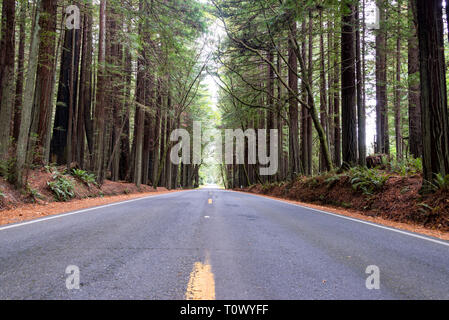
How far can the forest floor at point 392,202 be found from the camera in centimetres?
565

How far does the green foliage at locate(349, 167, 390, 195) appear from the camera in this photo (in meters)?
8.48

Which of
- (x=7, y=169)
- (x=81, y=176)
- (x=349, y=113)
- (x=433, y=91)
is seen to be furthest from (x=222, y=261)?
(x=81, y=176)

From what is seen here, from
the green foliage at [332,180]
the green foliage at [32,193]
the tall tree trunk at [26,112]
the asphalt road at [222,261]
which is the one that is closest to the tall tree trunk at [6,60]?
the tall tree trunk at [26,112]

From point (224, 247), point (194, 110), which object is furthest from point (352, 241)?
point (194, 110)

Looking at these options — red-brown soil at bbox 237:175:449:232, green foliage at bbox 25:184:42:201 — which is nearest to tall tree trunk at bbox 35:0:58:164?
green foliage at bbox 25:184:42:201

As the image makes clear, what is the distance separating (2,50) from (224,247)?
11.1 m

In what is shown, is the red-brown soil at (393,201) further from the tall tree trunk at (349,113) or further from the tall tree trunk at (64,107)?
the tall tree trunk at (64,107)

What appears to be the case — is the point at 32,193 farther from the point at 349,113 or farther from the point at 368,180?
the point at 349,113

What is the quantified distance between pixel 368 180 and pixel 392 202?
1676 millimetres

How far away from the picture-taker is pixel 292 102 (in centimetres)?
1625

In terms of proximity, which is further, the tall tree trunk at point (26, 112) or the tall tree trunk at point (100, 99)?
the tall tree trunk at point (100, 99)

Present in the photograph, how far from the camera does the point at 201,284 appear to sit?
2051 mm

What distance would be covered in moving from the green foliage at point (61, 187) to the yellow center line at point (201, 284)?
931cm

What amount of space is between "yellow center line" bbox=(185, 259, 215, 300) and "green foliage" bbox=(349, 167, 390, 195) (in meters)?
8.01
